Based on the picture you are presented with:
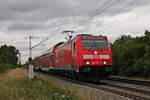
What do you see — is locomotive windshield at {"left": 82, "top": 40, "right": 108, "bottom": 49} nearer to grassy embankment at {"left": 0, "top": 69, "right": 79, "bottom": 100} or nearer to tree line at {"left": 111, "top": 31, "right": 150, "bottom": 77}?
tree line at {"left": 111, "top": 31, "right": 150, "bottom": 77}

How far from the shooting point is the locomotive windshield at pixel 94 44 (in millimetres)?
27812

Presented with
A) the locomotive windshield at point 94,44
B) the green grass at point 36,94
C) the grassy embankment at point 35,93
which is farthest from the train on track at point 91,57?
the green grass at point 36,94

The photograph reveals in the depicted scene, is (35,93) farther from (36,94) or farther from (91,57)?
(91,57)

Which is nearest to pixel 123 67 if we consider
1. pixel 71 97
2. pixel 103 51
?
pixel 103 51

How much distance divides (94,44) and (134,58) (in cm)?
841

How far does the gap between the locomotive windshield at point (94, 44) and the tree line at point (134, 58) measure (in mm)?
4370

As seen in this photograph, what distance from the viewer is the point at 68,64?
31.5m

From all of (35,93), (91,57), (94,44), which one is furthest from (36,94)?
(94,44)

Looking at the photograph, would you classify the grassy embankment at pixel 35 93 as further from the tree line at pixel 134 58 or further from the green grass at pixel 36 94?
the tree line at pixel 134 58

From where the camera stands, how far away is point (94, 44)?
27891mm

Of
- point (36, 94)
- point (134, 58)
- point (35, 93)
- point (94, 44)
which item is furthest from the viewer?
point (134, 58)

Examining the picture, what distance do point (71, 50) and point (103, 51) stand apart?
10.8 ft

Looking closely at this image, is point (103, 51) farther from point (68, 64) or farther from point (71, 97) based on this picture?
point (71, 97)

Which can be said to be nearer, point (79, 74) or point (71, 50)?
point (79, 74)
